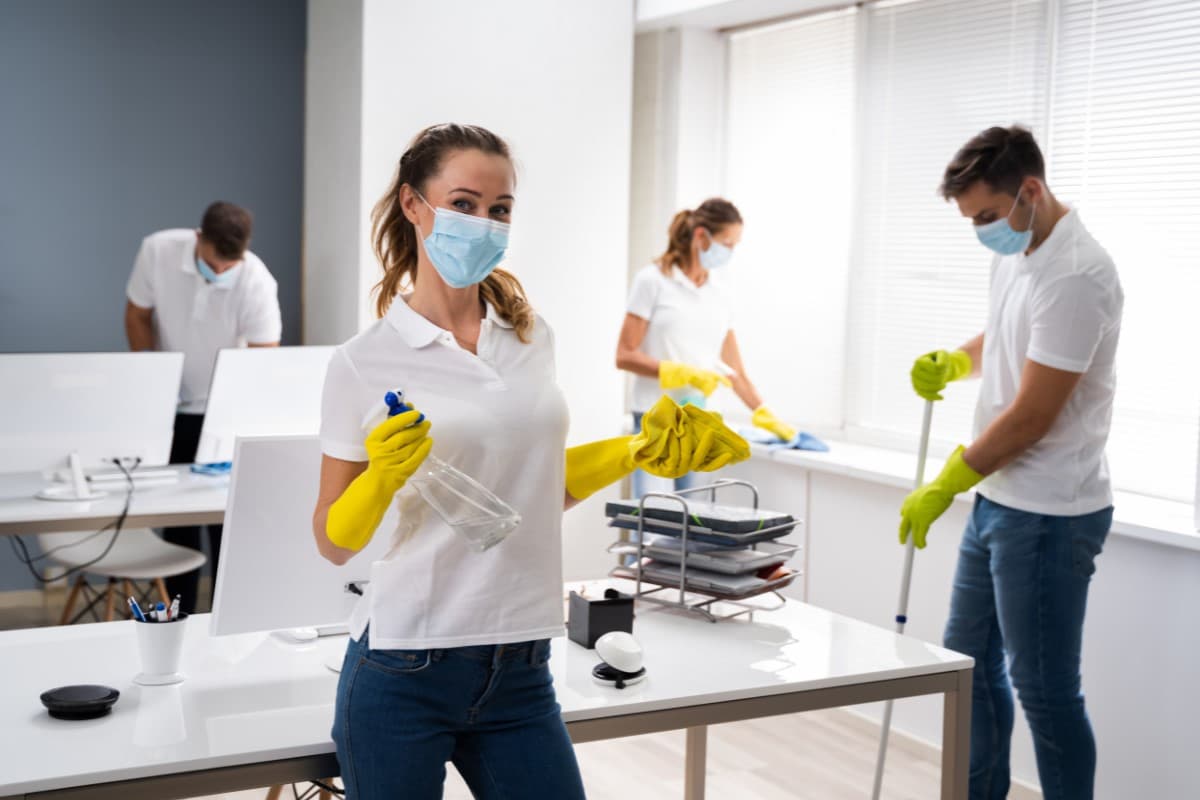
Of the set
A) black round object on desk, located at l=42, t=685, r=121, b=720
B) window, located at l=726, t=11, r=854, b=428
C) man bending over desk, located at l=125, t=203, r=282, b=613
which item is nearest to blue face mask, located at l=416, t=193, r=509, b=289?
black round object on desk, located at l=42, t=685, r=121, b=720

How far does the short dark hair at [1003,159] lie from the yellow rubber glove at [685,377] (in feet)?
5.18

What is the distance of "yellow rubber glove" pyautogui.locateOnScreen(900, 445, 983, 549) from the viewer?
2656 millimetres

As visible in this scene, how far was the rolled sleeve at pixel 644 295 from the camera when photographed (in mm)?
4164

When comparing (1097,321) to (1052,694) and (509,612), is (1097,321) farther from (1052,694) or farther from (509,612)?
(509,612)

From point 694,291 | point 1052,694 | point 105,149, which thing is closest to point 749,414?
point 694,291

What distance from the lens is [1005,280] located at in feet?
8.93

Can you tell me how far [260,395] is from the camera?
3432 mm

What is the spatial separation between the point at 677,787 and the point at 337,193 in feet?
8.01

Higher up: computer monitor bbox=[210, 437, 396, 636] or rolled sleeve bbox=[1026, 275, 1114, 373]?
rolled sleeve bbox=[1026, 275, 1114, 373]

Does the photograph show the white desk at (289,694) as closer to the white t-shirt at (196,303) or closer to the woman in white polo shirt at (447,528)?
the woman in white polo shirt at (447,528)

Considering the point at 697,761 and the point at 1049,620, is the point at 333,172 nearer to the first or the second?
the point at 697,761

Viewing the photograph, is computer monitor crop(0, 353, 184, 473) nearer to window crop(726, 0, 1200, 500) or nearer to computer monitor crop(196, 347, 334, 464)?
computer monitor crop(196, 347, 334, 464)

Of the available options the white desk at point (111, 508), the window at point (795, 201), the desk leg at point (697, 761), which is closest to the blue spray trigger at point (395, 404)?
the desk leg at point (697, 761)

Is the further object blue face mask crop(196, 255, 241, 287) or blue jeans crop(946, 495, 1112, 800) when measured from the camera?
blue face mask crop(196, 255, 241, 287)
